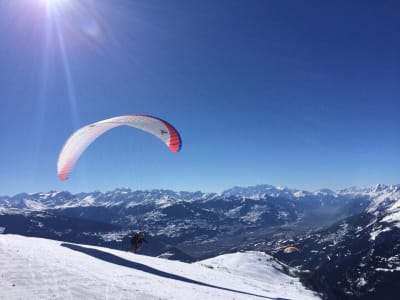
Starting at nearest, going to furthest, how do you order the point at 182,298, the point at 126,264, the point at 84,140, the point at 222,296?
the point at 182,298, the point at 222,296, the point at 126,264, the point at 84,140

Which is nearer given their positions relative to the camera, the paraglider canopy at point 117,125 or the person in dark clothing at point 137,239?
the paraglider canopy at point 117,125

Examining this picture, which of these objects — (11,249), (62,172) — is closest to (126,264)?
(11,249)

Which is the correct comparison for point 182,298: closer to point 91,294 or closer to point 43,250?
point 91,294

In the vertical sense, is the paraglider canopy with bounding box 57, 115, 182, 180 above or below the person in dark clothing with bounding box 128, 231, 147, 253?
above

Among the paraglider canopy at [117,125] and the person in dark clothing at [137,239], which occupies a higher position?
the paraglider canopy at [117,125]

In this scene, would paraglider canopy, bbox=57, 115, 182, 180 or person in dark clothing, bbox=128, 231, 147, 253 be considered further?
person in dark clothing, bbox=128, 231, 147, 253

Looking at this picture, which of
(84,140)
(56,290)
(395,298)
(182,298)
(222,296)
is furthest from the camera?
(395,298)

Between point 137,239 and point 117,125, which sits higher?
point 117,125

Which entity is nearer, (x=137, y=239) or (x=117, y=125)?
(x=117, y=125)
